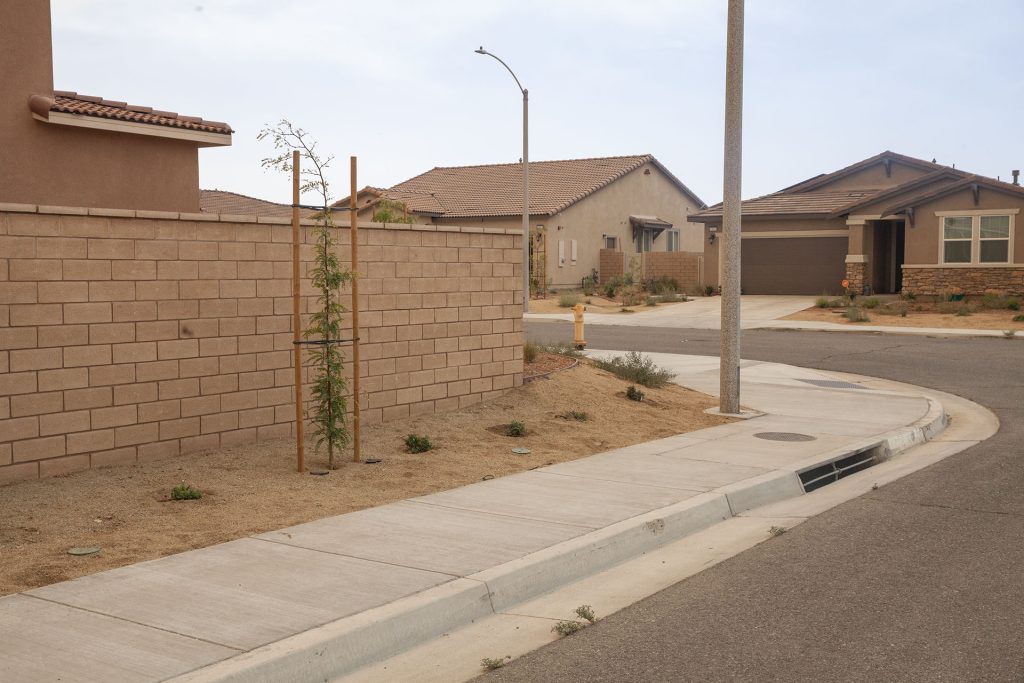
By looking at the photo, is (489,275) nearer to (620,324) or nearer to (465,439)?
(465,439)

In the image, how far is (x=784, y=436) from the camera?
43.1ft

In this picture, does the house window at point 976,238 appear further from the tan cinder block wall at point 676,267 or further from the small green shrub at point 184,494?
the small green shrub at point 184,494

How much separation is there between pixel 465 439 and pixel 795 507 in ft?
12.6

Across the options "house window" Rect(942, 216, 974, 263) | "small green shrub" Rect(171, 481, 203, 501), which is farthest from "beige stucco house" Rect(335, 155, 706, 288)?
"small green shrub" Rect(171, 481, 203, 501)

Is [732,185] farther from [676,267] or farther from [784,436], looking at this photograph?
[676,267]

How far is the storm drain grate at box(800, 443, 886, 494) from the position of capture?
426 inches

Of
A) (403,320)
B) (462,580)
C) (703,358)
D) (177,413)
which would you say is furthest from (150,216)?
(703,358)

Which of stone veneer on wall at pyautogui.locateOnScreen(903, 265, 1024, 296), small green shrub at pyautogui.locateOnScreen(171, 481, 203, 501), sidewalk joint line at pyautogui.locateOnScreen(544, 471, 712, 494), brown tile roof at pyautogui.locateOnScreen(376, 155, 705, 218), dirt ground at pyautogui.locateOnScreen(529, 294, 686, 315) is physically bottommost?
sidewalk joint line at pyautogui.locateOnScreen(544, 471, 712, 494)

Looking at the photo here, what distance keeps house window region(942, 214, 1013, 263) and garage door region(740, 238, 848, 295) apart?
256 inches

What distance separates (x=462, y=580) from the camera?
6.76m

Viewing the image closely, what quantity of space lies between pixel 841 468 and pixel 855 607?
5257 millimetres

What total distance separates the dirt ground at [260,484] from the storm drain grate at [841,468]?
2258mm

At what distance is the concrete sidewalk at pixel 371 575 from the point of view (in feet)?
18.1

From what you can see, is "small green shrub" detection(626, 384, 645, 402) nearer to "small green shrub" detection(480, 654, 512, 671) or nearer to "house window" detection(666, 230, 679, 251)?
"small green shrub" detection(480, 654, 512, 671)
